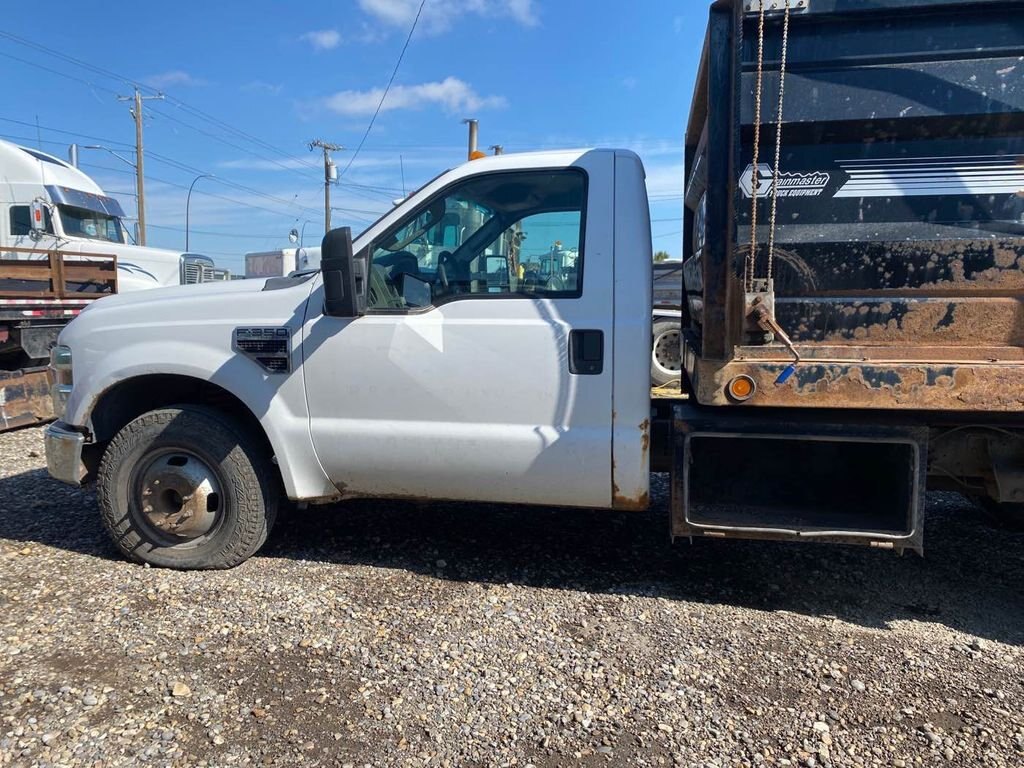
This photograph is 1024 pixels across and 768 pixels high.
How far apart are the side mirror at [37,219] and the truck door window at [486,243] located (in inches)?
457

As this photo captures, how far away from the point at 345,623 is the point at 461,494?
81cm

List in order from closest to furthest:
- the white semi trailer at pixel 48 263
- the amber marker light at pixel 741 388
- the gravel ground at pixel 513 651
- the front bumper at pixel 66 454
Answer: the gravel ground at pixel 513 651 → the amber marker light at pixel 741 388 → the front bumper at pixel 66 454 → the white semi trailer at pixel 48 263

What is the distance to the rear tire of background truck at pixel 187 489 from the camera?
12.2 feet

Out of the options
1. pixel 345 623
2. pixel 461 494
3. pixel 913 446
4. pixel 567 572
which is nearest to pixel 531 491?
pixel 461 494

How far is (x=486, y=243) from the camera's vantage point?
347cm

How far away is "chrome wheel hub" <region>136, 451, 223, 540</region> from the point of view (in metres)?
3.73

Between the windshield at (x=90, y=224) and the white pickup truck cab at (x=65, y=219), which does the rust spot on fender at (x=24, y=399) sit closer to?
the white pickup truck cab at (x=65, y=219)

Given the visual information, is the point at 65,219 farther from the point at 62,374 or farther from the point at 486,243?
the point at 486,243

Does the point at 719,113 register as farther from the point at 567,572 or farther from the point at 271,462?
the point at 271,462

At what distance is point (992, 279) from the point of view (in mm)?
2795

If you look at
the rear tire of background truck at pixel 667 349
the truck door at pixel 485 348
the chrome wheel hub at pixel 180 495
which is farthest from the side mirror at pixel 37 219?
the truck door at pixel 485 348

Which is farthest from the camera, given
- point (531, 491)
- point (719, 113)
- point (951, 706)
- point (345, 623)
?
point (531, 491)

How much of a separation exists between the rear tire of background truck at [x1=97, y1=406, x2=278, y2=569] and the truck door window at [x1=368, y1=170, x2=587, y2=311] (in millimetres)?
1103

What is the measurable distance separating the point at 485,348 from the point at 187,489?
5.79 feet
